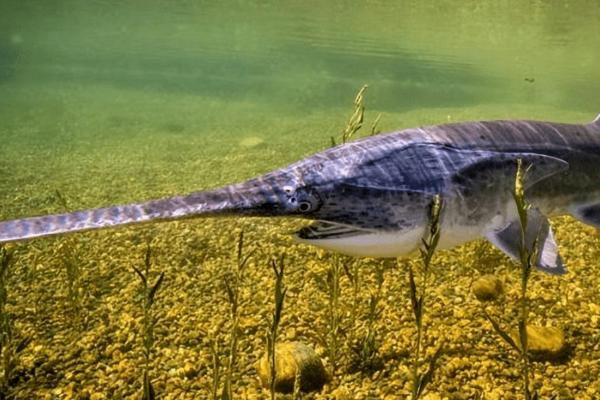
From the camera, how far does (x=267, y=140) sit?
1592 centimetres

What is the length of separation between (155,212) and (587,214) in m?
3.49

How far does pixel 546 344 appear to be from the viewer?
340 centimetres

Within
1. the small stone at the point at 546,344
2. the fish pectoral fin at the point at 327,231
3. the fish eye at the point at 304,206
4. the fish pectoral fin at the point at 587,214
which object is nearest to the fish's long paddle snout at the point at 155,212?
the fish eye at the point at 304,206

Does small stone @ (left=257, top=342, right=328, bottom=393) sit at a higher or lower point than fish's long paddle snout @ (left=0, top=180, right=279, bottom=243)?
lower

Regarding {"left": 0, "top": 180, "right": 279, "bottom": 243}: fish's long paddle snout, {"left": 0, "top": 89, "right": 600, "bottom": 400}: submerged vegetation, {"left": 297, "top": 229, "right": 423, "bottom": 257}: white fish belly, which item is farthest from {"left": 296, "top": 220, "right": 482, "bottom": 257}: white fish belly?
{"left": 0, "top": 180, "right": 279, "bottom": 243}: fish's long paddle snout

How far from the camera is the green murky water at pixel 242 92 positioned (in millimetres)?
12862

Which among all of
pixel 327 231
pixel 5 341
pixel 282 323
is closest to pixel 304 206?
pixel 327 231

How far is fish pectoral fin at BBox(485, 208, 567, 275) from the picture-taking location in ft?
9.76

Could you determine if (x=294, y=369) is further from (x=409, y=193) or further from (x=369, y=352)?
(x=409, y=193)

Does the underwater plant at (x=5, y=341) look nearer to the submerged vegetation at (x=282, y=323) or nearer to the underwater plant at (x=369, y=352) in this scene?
the submerged vegetation at (x=282, y=323)

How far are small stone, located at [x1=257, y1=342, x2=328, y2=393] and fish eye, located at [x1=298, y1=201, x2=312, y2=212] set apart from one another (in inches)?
50.5

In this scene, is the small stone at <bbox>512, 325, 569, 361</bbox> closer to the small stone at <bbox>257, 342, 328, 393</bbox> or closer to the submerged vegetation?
the submerged vegetation

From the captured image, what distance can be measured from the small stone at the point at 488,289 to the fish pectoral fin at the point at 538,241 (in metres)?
1.19

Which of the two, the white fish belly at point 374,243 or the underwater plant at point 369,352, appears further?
the underwater plant at point 369,352
